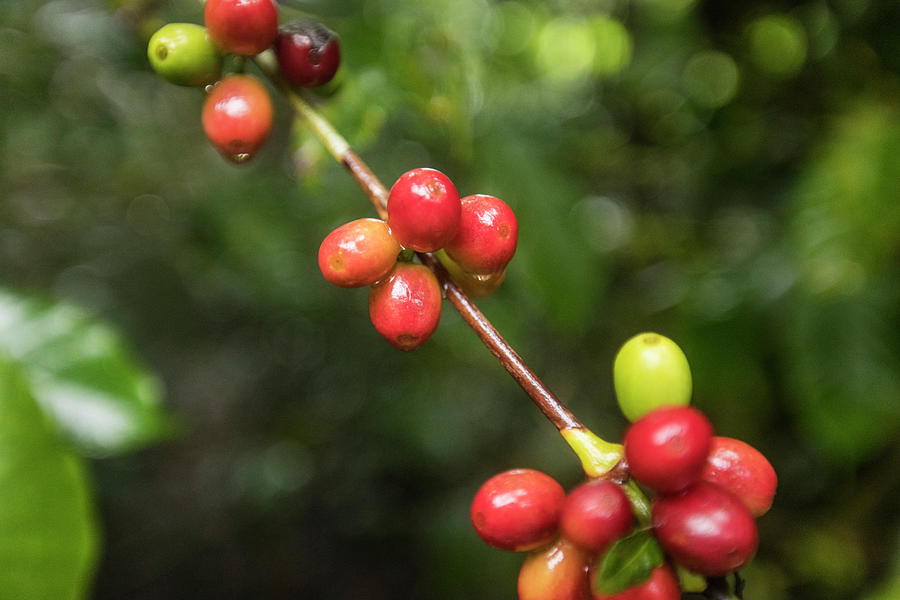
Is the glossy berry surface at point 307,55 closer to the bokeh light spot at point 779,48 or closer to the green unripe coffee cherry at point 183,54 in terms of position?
the green unripe coffee cherry at point 183,54

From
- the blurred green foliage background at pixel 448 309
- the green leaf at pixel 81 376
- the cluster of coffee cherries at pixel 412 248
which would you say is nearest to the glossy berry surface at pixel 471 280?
the cluster of coffee cherries at pixel 412 248

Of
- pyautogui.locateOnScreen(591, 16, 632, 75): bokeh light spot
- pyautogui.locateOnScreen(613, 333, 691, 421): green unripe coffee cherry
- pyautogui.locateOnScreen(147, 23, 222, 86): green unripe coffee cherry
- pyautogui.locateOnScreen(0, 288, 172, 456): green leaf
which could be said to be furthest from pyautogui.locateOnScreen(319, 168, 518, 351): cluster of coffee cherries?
pyautogui.locateOnScreen(591, 16, 632, 75): bokeh light spot

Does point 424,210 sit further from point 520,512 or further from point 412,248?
point 520,512

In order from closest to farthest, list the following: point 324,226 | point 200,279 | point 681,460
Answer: point 681,460 < point 324,226 < point 200,279

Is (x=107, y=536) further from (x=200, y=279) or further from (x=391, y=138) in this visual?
(x=391, y=138)

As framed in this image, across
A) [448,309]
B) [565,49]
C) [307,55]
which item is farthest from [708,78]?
[307,55]

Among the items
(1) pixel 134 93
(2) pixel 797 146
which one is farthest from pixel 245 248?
(2) pixel 797 146
